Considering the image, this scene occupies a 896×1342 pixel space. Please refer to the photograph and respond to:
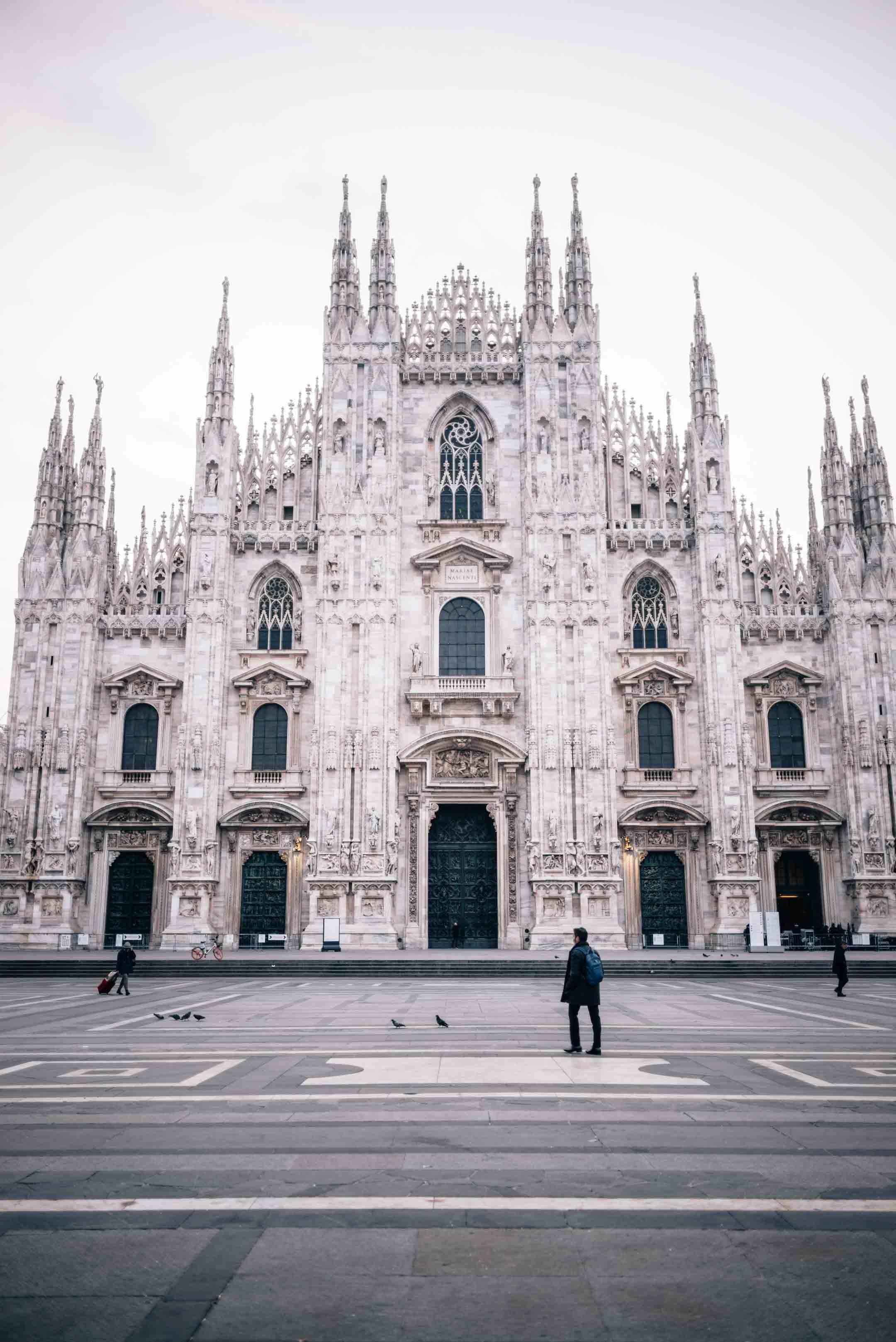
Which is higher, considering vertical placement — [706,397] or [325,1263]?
[706,397]

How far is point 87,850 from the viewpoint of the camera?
39.2m

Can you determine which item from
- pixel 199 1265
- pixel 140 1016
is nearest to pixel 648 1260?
pixel 199 1265

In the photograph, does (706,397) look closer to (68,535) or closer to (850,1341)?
(68,535)

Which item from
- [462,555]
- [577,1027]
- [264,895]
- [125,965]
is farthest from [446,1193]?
[462,555]

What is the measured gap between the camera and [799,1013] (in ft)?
60.7

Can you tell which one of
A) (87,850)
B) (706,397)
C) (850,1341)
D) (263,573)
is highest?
(706,397)

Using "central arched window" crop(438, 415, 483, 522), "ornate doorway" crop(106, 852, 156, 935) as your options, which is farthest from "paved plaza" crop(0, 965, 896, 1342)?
"central arched window" crop(438, 415, 483, 522)

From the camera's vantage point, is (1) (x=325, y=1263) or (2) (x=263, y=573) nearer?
(1) (x=325, y=1263)

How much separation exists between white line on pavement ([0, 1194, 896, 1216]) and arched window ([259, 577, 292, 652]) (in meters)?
34.8

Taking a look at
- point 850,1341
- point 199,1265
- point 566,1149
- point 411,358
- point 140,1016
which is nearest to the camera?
point 850,1341

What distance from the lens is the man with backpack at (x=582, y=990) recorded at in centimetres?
1242

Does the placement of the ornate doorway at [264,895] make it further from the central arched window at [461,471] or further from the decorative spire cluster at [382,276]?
the decorative spire cluster at [382,276]

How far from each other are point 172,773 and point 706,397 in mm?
24165

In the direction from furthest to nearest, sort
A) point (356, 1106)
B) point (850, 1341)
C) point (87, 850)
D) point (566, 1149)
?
point (87, 850) < point (356, 1106) < point (566, 1149) < point (850, 1341)
